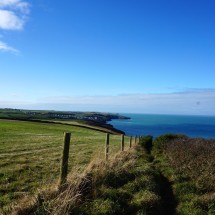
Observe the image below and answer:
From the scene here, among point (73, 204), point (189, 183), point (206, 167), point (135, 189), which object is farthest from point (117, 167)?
point (73, 204)

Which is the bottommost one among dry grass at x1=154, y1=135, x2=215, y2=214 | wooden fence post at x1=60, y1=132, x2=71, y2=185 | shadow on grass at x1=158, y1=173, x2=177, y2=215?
shadow on grass at x1=158, y1=173, x2=177, y2=215

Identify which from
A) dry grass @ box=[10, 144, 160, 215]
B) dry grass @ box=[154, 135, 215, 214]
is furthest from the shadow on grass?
dry grass @ box=[10, 144, 160, 215]

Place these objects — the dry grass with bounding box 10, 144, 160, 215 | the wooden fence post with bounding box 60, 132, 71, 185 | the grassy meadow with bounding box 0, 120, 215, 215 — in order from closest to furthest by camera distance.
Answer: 1. the dry grass with bounding box 10, 144, 160, 215
2. the grassy meadow with bounding box 0, 120, 215, 215
3. the wooden fence post with bounding box 60, 132, 71, 185

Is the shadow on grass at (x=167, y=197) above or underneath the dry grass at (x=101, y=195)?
underneath

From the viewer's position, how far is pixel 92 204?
822 centimetres

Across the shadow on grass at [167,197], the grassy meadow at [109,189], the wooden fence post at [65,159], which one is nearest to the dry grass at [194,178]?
the grassy meadow at [109,189]

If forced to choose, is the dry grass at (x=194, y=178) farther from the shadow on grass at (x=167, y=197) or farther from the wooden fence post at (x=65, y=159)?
the wooden fence post at (x=65, y=159)

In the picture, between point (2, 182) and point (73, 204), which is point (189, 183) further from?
point (2, 182)

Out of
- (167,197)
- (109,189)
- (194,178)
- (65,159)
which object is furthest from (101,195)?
(194,178)

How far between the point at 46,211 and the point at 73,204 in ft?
2.52

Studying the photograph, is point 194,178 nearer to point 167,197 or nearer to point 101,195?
point 167,197

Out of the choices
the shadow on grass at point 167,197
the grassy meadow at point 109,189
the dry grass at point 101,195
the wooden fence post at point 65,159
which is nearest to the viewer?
the dry grass at point 101,195

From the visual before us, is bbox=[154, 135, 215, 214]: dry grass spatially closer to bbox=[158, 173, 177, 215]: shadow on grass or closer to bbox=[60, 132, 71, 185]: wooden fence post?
bbox=[158, 173, 177, 215]: shadow on grass

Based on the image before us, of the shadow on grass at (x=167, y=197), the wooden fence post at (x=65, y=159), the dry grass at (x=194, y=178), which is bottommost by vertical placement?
the shadow on grass at (x=167, y=197)
